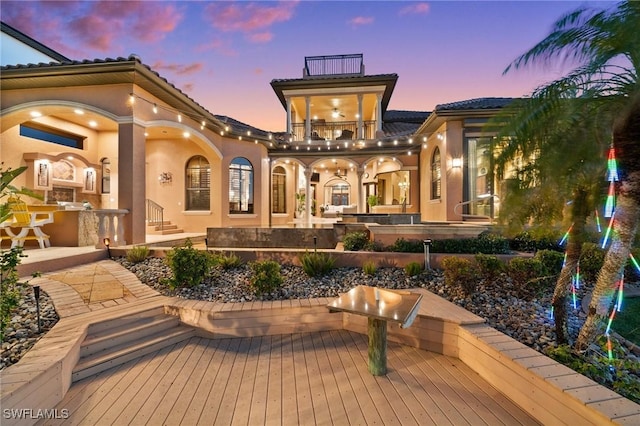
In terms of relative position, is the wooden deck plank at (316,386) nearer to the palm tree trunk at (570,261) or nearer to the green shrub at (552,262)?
the palm tree trunk at (570,261)

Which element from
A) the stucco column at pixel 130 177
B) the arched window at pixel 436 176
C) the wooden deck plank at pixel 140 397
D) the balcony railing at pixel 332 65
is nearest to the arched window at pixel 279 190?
the balcony railing at pixel 332 65

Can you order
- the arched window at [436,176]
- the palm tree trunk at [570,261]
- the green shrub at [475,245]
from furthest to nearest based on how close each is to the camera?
1. the arched window at [436,176]
2. the green shrub at [475,245]
3. the palm tree trunk at [570,261]

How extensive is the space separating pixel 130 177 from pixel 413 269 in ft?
23.7

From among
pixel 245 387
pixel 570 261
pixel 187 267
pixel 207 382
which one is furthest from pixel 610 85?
pixel 187 267

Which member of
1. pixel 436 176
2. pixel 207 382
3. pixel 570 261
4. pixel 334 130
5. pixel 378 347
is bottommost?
pixel 207 382

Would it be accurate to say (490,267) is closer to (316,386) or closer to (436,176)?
(316,386)

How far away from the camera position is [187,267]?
4840 millimetres

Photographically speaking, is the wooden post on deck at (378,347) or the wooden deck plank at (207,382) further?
the wooden post on deck at (378,347)

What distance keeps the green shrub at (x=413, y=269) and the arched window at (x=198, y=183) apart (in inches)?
355

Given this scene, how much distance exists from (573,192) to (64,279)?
753 cm

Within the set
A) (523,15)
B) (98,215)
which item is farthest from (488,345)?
(98,215)

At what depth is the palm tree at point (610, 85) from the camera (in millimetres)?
2531

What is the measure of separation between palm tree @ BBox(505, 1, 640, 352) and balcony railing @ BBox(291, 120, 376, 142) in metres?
13.1

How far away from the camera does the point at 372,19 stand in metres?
9.74
